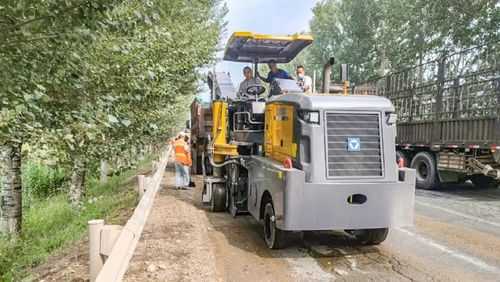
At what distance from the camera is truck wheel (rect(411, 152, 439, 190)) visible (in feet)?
42.2

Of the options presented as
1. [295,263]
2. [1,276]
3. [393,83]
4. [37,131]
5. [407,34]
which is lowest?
[1,276]

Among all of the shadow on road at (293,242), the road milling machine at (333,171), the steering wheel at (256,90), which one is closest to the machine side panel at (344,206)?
the road milling machine at (333,171)

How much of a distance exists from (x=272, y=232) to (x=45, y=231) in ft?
23.2

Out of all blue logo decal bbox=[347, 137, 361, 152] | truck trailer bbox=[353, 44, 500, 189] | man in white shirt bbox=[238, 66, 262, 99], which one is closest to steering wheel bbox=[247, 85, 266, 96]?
man in white shirt bbox=[238, 66, 262, 99]

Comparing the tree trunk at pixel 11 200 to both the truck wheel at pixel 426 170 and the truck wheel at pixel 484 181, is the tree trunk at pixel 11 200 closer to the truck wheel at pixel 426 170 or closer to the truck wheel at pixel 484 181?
the truck wheel at pixel 426 170

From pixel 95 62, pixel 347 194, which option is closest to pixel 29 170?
Result: pixel 95 62

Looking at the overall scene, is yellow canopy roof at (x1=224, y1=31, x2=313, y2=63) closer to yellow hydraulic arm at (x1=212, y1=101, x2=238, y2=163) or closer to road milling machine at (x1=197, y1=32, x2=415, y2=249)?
yellow hydraulic arm at (x1=212, y1=101, x2=238, y2=163)

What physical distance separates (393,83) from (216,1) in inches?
421

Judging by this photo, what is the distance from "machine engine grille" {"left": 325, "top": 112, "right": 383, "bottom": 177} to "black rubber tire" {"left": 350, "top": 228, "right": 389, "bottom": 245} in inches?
39.3

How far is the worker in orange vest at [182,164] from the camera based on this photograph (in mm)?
12023

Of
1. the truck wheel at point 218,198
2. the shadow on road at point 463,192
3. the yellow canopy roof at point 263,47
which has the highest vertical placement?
the yellow canopy roof at point 263,47

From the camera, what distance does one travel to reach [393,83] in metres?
15.1

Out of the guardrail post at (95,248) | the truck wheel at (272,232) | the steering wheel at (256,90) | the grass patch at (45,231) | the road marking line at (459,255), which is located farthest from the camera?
the steering wheel at (256,90)

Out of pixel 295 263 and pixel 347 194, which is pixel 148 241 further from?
pixel 347 194
